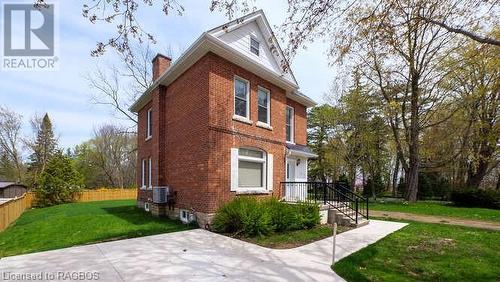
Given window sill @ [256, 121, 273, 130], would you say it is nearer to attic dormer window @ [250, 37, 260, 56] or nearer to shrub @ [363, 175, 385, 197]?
attic dormer window @ [250, 37, 260, 56]

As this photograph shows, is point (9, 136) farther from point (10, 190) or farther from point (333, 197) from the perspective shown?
point (333, 197)

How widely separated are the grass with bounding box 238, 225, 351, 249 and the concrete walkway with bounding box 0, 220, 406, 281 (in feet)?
1.09

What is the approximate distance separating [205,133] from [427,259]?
7073mm

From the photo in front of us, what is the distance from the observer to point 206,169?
10.1 meters

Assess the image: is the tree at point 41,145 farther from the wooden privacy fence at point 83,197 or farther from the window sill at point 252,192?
the window sill at point 252,192

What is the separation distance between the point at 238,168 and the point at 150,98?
736 centimetres

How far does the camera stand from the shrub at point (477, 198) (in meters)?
19.4

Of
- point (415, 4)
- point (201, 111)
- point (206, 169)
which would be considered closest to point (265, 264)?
point (206, 169)

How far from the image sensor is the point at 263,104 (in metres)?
12.7

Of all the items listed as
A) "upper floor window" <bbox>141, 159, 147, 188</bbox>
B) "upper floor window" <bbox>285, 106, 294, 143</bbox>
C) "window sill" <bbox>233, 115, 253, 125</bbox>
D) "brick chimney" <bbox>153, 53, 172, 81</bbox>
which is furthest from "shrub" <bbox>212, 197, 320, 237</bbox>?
"brick chimney" <bbox>153, 53, 172, 81</bbox>

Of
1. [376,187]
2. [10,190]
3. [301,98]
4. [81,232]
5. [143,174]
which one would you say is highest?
[301,98]

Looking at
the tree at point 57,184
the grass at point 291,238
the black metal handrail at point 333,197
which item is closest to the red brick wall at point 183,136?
the grass at point 291,238

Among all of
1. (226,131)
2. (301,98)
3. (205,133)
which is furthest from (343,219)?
(301,98)

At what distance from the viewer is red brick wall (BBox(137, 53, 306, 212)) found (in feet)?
33.4
